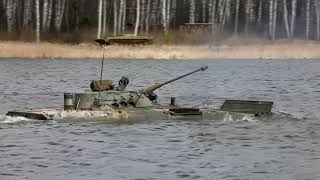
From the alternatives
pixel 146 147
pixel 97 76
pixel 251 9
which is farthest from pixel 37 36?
pixel 146 147

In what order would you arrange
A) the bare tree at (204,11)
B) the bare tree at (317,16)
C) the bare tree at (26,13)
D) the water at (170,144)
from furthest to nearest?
1. the bare tree at (204,11)
2. the bare tree at (317,16)
3. the bare tree at (26,13)
4. the water at (170,144)

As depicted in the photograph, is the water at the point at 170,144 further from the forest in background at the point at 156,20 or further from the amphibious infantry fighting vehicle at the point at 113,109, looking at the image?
the forest in background at the point at 156,20

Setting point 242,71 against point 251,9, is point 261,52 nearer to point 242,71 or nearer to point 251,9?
point 242,71

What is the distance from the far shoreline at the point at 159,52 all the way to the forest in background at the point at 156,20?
3090 millimetres

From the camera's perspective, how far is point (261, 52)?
6197cm

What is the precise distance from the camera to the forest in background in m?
65.7

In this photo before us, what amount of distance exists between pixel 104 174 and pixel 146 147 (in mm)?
3973

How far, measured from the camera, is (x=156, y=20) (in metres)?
72.2

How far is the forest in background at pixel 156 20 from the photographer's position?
216 feet

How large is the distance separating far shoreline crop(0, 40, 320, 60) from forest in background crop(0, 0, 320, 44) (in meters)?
3.09

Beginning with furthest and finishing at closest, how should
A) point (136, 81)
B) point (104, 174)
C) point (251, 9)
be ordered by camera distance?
point (251, 9)
point (136, 81)
point (104, 174)

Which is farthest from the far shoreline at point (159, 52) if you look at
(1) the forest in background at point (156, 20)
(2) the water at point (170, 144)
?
(2) the water at point (170, 144)

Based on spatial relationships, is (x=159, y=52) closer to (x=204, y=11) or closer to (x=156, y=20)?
(x=156, y=20)

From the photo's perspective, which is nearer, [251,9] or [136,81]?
[136,81]
